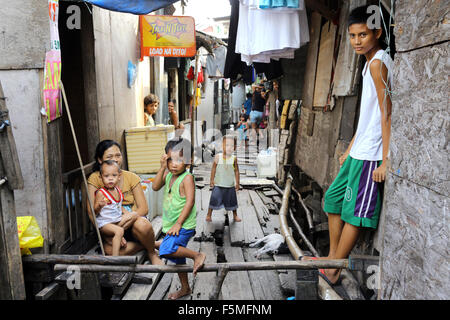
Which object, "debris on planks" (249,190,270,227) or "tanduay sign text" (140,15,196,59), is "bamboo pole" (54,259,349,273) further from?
"tanduay sign text" (140,15,196,59)

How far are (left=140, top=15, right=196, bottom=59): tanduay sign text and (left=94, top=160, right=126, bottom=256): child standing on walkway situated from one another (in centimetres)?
346

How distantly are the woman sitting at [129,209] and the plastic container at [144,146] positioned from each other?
195cm

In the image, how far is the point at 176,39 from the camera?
6770mm

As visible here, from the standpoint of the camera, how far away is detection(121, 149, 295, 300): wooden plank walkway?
147 inches

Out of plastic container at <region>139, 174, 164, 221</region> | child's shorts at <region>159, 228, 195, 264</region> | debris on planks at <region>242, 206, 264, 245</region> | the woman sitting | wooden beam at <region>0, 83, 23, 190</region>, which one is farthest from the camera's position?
plastic container at <region>139, 174, 164, 221</region>

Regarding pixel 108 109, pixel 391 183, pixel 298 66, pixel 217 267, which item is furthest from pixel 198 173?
pixel 391 183

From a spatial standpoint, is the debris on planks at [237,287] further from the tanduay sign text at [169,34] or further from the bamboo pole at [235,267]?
the tanduay sign text at [169,34]

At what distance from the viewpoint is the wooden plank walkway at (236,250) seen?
3734 millimetres

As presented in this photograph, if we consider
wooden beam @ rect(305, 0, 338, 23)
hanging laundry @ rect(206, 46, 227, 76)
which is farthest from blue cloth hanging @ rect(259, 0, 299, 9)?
hanging laundry @ rect(206, 46, 227, 76)

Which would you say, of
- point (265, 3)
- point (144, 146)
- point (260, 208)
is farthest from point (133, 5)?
point (260, 208)

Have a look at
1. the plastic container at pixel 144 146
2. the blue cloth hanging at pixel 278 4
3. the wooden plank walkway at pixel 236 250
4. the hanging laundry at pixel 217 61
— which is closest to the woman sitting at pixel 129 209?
the wooden plank walkway at pixel 236 250

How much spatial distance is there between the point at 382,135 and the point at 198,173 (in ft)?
26.7

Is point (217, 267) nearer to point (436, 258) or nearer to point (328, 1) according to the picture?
point (436, 258)

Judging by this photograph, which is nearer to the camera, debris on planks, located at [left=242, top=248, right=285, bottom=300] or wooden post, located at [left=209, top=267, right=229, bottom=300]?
wooden post, located at [left=209, top=267, right=229, bottom=300]
